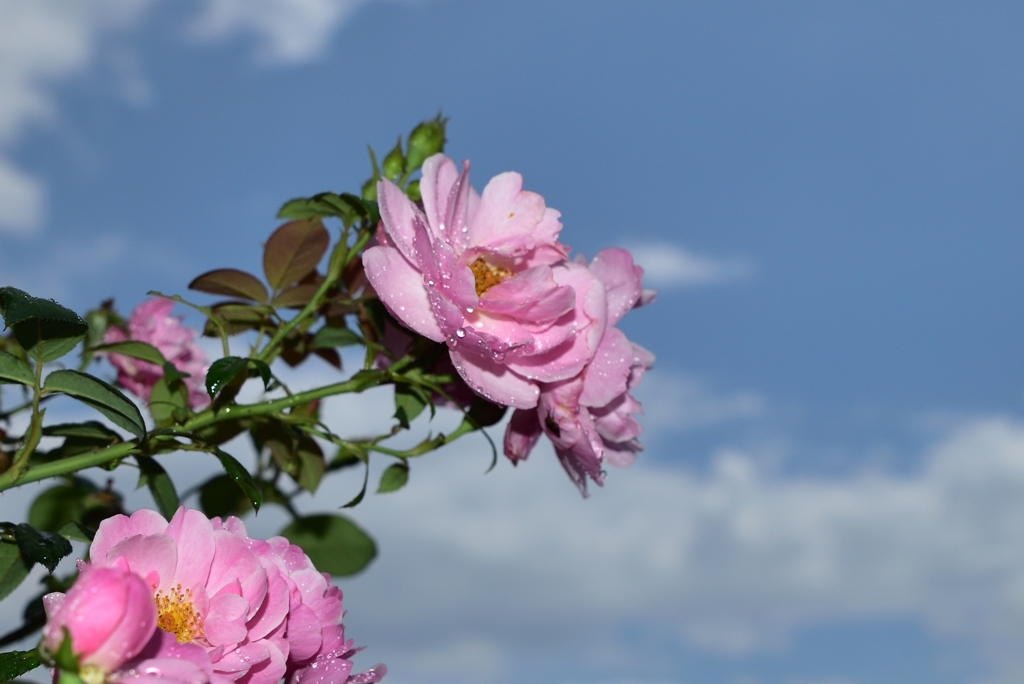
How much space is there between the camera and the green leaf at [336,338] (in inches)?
49.9

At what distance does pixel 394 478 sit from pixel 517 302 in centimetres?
32

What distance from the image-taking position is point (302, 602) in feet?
2.94

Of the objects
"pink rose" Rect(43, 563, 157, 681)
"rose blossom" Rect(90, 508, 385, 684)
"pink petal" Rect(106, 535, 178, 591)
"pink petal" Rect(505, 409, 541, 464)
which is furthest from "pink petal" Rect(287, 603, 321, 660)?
"pink petal" Rect(505, 409, 541, 464)

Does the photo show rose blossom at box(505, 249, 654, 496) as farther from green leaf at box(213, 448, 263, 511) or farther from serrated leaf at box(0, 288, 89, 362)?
serrated leaf at box(0, 288, 89, 362)

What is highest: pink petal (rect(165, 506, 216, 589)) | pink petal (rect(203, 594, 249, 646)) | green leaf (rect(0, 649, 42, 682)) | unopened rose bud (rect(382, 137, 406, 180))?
unopened rose bud (rect(382, 137, 406, 180))

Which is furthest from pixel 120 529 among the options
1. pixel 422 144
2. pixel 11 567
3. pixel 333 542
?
pixel 333 542

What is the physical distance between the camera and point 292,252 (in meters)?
1.29

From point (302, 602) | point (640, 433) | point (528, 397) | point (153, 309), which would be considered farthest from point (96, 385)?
point (153, 309)

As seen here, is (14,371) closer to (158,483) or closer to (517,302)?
(158,483)

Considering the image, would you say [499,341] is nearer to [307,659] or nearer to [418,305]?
[418,305]

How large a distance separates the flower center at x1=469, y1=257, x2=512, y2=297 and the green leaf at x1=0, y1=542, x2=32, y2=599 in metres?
0.54

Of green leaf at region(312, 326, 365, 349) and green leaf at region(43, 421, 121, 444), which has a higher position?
green leaf at region(312, 326, 365, 349)

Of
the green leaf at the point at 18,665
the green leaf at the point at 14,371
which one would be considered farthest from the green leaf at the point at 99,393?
the green leaf at the point at 18,665

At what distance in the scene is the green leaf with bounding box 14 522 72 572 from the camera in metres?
0.90
